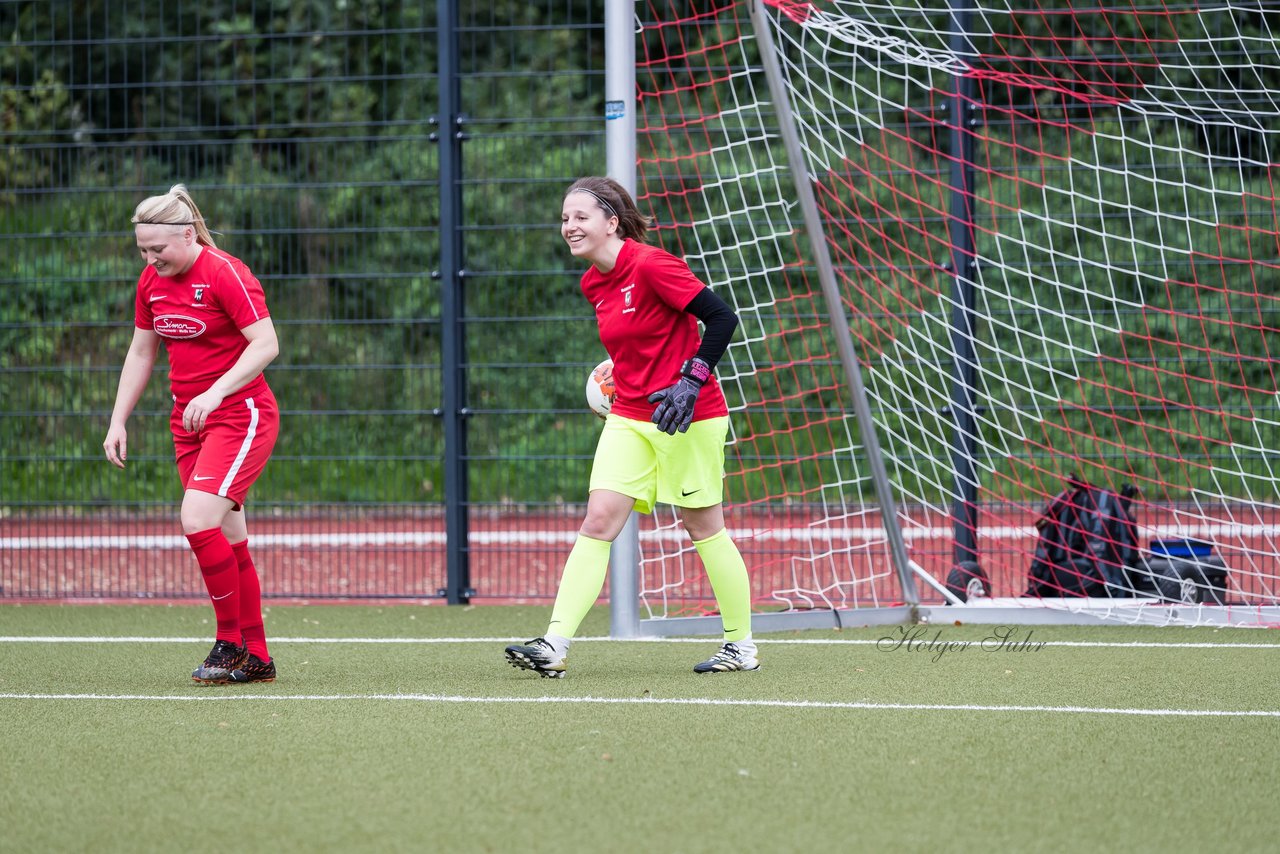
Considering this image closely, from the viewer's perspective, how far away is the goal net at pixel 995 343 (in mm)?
7559

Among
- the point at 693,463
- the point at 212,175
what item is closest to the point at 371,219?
the point at 212,175

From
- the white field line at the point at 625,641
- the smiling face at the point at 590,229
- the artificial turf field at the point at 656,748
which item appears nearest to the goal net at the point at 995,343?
the white field line at the point at 625,641

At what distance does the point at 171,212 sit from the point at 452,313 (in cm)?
301

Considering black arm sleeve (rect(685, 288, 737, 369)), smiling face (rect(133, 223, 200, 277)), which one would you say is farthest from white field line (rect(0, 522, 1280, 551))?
smiling face (rect(133, 223, 200, 277))

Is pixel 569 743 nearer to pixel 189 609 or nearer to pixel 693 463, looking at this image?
pixel 693 463

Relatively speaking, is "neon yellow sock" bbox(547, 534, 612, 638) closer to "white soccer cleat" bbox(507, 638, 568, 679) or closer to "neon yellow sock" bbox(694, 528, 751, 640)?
"white soccer cleat" bbox(507, 638, 568, 679)

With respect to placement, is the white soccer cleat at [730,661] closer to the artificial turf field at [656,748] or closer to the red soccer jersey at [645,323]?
the artificial turf field at [656,748]

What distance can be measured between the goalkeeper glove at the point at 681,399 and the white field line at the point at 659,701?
3.05ft

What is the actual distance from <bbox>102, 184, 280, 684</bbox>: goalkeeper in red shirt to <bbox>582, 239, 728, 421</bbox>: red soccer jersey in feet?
3.91

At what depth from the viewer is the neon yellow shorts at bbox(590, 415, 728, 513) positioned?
18.4 ft

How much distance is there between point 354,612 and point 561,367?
1.87 metres

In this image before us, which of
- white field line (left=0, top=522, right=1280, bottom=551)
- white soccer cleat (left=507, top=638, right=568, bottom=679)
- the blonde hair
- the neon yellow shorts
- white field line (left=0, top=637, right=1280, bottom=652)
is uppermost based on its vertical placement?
the blonde hair

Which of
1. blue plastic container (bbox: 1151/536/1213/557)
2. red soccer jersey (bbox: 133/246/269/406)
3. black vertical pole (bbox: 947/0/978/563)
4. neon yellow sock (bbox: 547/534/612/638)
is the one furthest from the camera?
black vertical pole (bbox: 947/0/978/563)

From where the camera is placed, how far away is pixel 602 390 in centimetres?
609
